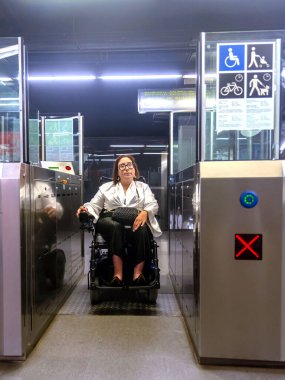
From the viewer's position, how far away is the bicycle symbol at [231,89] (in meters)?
1.91

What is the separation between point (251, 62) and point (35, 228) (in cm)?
173

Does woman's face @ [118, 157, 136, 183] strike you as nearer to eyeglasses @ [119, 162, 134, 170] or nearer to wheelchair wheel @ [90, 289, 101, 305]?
eyeglasses @ [119, 162, 134, 170]

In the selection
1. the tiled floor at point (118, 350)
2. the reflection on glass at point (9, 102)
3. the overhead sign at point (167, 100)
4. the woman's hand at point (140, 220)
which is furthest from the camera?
the overhead sign at point (167, 100)

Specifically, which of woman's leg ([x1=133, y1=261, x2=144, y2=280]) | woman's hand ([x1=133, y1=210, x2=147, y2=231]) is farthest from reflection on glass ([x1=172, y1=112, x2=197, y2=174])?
woman's leg ([x1=133, y1=261, x2=144, y2=280])

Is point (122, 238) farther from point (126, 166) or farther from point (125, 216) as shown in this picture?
point (126, 166)

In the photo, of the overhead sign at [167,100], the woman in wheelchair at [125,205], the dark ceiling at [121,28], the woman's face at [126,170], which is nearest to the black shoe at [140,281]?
the woman in wheelchair at [125,205]

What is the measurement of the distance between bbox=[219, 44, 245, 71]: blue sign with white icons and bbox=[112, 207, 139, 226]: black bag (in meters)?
1.35

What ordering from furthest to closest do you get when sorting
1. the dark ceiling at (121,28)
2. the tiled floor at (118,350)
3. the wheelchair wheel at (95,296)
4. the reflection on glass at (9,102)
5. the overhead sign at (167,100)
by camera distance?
the overhead sign at (167,100), the dark ceiling at (121,28), the wheelchair wheel at (95,296), the reflection on glass at (9,102), the tiled floor at (118,350)

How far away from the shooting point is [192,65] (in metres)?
5.61

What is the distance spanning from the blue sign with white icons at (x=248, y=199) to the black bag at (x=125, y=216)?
1101mm

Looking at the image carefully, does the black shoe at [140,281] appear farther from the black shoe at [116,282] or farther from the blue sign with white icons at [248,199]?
the blue sign with white icons at [248,199]

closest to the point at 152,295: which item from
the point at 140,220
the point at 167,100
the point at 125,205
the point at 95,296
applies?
the point at 95,296

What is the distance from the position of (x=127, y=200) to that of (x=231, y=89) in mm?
1408

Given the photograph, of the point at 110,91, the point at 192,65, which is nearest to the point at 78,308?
the point at 192,65
